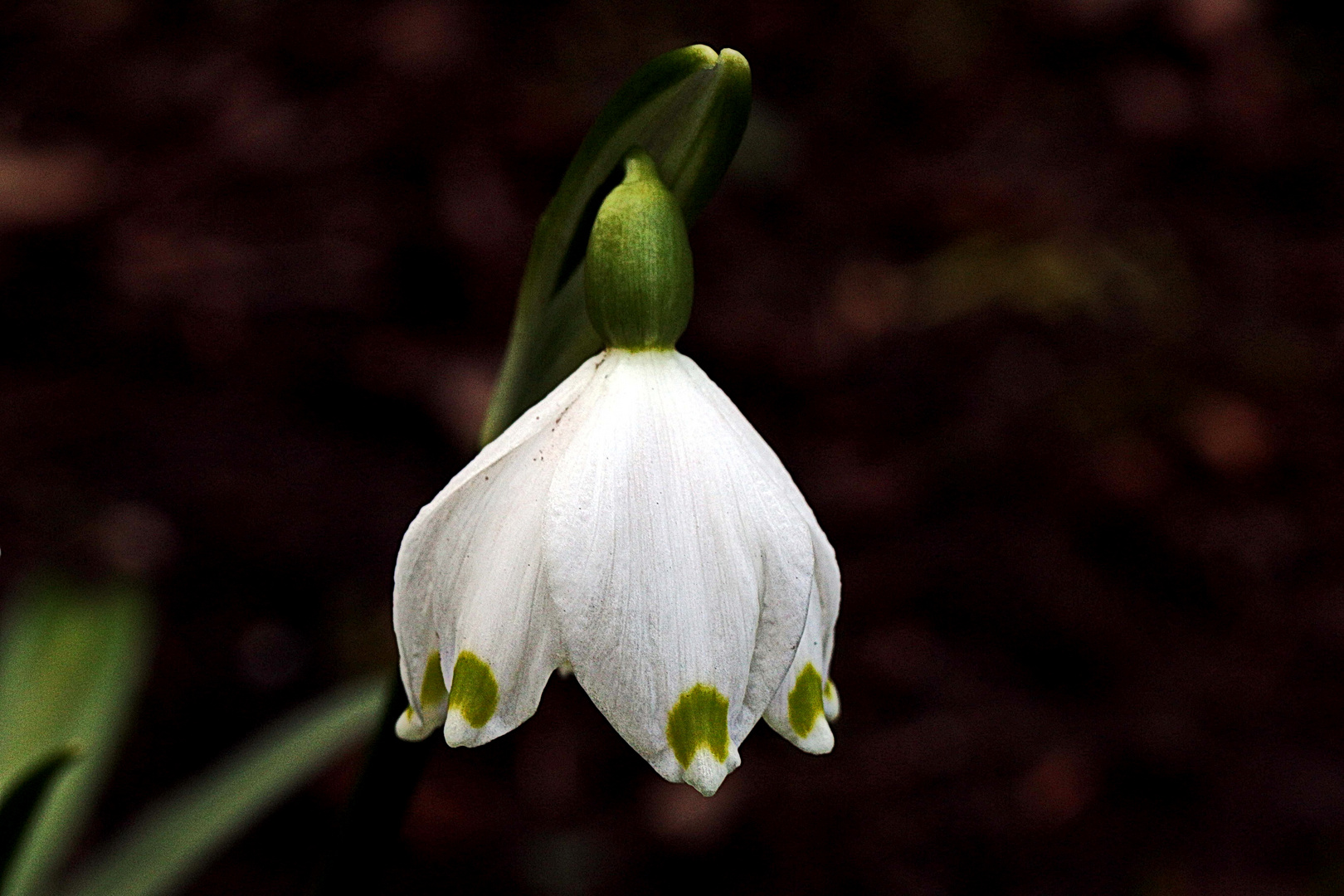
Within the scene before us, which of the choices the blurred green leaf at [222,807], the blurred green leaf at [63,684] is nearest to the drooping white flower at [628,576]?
the blurred green leaf at [222,807]

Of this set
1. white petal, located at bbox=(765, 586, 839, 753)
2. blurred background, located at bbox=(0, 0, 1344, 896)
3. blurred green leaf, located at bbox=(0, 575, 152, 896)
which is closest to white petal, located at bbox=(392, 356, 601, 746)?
white petal, located at bbox=(765, 586, 839, 753)

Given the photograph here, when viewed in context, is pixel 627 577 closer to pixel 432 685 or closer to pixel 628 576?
pixel 628 576

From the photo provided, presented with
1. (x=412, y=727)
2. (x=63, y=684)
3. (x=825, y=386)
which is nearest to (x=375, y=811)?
(x=412, y=727)

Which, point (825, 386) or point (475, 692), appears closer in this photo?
point (475, 692)

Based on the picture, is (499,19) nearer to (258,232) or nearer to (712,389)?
(258,232)

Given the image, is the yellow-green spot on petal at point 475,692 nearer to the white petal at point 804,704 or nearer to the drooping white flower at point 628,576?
the drooping white flower at point 628,576
